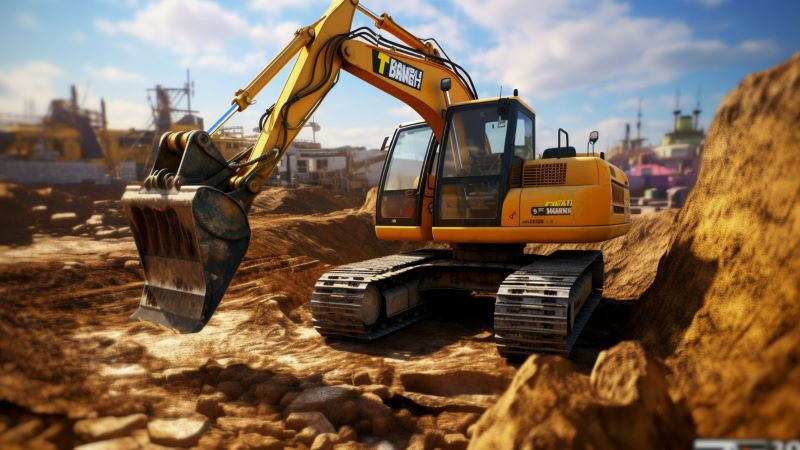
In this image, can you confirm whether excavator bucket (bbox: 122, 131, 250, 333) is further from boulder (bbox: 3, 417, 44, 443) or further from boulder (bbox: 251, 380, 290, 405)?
boulder (bbox: 3, 417, 44, 443)

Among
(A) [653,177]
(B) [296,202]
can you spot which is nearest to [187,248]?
(B) [296,202]

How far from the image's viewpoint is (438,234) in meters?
5.93

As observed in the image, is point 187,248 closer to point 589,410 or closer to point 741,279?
point 589,410

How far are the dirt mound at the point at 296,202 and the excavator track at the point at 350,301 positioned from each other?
14.9 metres

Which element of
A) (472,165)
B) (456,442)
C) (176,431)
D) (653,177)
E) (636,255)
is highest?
(653,177)

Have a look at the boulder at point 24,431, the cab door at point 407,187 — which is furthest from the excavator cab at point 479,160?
the boulder at point 24,431

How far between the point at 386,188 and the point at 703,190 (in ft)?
13.2

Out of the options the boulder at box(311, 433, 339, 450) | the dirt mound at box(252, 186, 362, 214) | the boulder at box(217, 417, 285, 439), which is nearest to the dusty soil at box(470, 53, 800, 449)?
the boulder at box(311, 433, 339, 450)

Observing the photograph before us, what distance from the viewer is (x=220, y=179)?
15.6 feet

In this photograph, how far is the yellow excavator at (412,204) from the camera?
175 inches

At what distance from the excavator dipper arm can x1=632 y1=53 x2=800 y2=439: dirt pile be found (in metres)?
3.74

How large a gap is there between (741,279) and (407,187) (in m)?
4.03

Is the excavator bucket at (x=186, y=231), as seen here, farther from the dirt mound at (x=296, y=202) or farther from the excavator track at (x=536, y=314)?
the dirt mound at (x=296, y=202)

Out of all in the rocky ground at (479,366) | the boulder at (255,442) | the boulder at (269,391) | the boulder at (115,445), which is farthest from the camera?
the boulder at (269,391)
